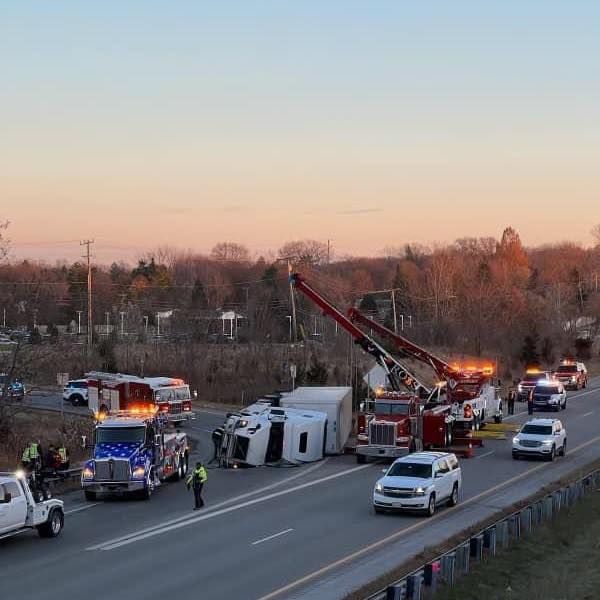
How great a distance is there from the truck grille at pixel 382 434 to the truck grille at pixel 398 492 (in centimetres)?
1161

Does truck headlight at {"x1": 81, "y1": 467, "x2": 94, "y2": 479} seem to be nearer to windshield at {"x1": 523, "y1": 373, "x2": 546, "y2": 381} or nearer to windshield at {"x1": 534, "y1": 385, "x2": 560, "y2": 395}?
windshield at {"x1": 534, "y1": 385, "x2": 560, "y2": 395}

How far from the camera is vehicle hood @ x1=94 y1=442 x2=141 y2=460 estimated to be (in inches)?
1235

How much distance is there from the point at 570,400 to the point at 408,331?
52.8m

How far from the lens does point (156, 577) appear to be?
20531 mm

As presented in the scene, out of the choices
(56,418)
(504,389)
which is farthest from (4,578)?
(504,389)

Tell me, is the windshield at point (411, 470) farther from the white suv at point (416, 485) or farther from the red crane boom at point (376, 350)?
the red crane boom at point (376, 350)

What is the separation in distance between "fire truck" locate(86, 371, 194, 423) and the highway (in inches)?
633

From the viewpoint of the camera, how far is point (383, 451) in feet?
130

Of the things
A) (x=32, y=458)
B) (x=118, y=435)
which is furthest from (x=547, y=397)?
(x=32, y=458)

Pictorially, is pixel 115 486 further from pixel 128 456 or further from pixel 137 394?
pixel 137 394

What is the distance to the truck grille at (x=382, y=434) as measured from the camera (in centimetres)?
3944

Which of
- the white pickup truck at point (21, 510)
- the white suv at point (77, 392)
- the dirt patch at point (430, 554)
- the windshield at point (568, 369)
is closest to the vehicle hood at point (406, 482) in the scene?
the dirt patch at point (430, 554)

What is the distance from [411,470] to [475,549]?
22.1 ft

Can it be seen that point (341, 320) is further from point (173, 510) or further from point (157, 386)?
point (173, 510)
